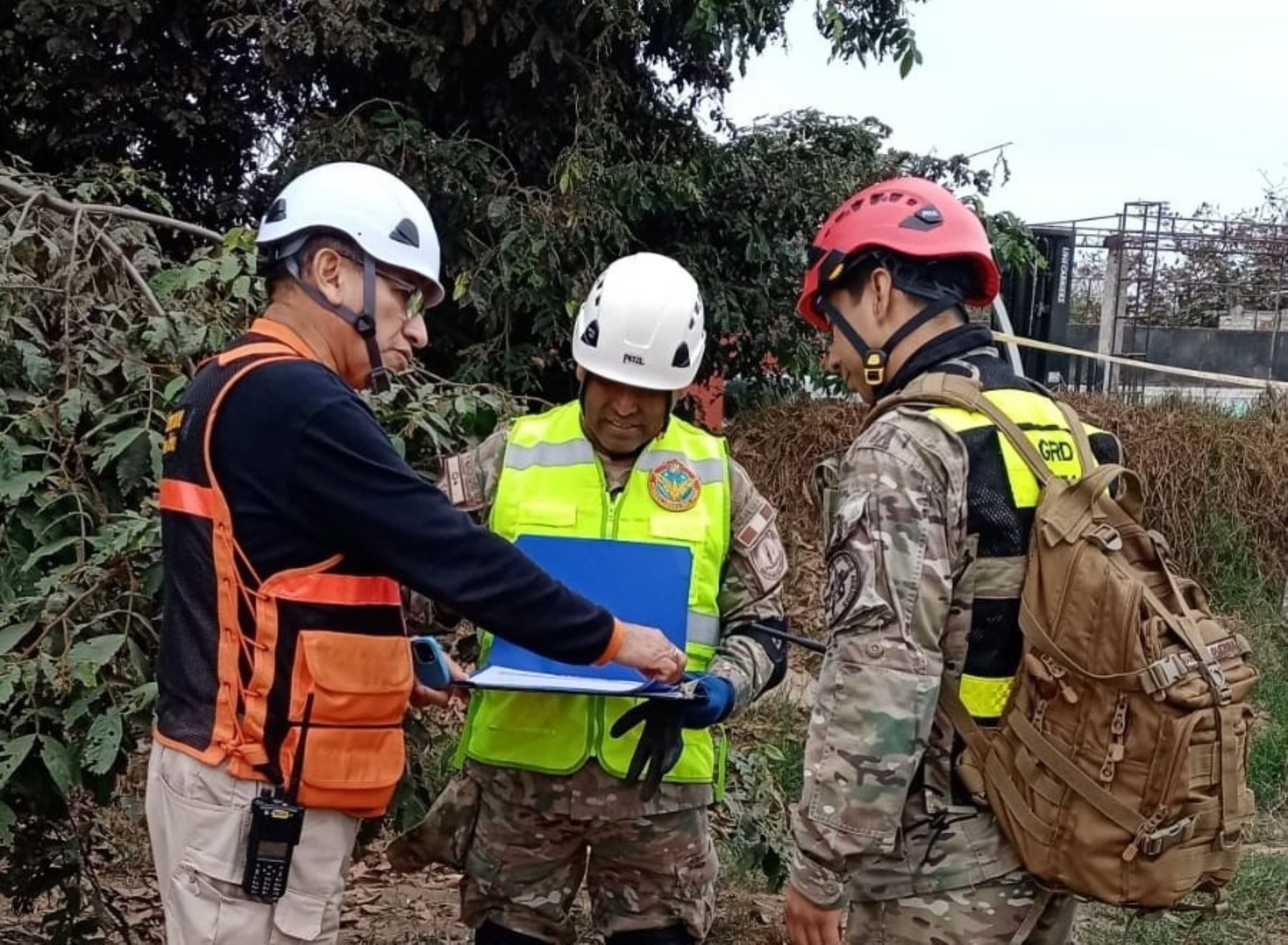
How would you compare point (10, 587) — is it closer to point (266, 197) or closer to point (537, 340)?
point (537, 340)

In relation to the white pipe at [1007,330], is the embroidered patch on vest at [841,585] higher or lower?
lower

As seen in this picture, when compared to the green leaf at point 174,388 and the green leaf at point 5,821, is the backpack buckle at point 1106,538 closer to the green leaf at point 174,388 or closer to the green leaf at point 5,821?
the green leaf at point 174,388

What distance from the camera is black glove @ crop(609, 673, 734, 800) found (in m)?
2.73

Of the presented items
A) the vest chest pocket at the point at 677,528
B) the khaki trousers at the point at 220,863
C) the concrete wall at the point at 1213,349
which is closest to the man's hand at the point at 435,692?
the khaki trousers at the point at 220,863

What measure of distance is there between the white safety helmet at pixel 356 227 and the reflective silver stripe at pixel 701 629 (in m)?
0.96

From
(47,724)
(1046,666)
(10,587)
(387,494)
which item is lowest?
(47,724)

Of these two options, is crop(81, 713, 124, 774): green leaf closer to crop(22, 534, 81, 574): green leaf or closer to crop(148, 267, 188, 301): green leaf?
crop(22, 534, 81, 574): green leaf

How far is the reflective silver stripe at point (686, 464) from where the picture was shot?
296 centimetres

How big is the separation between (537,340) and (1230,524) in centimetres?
494

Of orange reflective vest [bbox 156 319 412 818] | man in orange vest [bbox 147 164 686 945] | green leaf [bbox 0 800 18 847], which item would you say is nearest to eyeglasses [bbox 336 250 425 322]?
man in orange vest [bbox 147 164 686 945]

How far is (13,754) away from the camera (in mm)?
2633

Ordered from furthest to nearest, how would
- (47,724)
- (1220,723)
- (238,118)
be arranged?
(238,118)
(47,724)
(1220,723)

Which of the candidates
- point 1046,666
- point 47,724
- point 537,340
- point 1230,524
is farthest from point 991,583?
point 1230,524

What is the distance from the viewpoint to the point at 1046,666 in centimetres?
212
